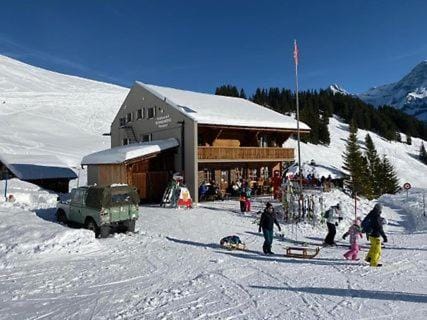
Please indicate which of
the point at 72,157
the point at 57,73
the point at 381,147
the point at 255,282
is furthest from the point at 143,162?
the point at 57,73

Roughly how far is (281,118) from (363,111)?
97778 mm

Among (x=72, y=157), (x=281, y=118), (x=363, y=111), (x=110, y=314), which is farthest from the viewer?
(x=363, y=111)

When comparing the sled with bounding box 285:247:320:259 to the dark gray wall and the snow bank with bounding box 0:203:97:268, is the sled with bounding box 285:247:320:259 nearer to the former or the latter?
the snow bank with bounding box 0:203:97:268

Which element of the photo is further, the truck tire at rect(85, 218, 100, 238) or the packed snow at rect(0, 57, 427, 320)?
the truck tire at rect(85, 218, 100, 238)

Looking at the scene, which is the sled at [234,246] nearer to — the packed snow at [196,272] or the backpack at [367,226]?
the packed snow at [196,272]

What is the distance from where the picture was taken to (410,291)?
870cm

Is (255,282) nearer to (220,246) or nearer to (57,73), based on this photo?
(220,246)

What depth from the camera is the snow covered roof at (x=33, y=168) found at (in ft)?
123

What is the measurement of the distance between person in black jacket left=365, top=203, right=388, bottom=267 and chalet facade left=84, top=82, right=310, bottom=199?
16.3 m

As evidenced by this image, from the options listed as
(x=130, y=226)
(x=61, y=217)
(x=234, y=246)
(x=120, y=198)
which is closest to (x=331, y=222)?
(x=234, y=246)

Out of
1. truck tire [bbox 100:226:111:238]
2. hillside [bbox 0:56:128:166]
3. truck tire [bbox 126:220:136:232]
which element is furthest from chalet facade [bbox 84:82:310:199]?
hillside [bbox 0:56:128:166]

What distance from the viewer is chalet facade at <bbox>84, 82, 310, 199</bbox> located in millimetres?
28016

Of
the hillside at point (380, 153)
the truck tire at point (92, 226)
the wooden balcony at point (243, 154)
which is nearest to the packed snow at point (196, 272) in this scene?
the truck tire at point (92, 226)

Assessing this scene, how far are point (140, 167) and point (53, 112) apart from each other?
2530 inches
